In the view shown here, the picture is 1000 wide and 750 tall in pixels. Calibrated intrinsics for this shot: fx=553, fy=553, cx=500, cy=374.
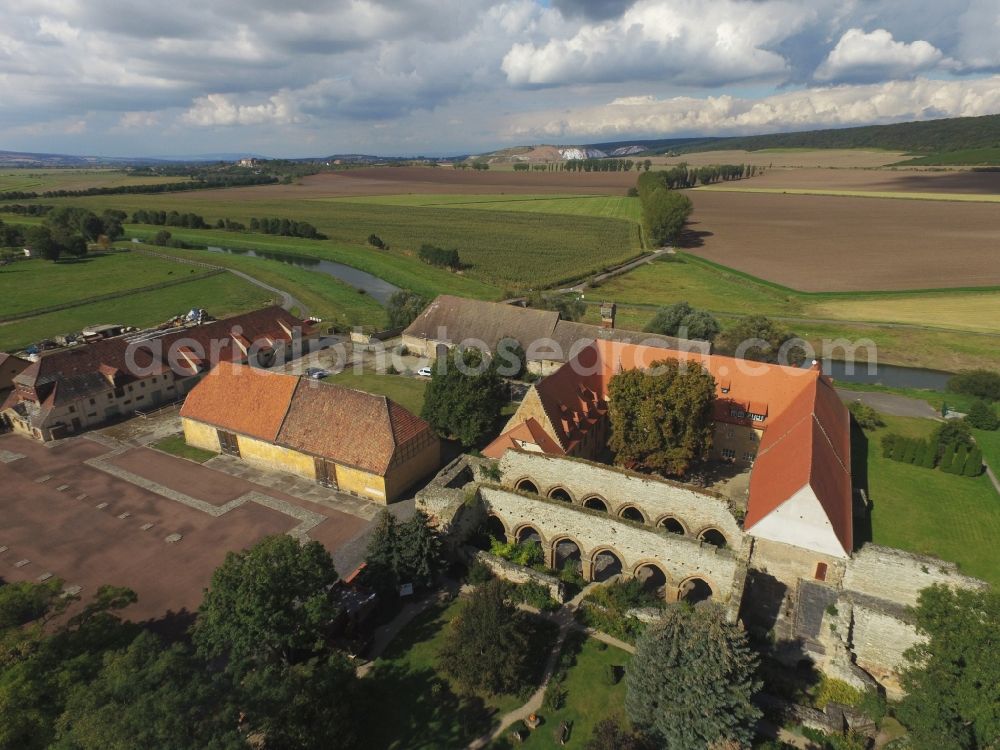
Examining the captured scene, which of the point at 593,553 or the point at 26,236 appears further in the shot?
the point at 26,236

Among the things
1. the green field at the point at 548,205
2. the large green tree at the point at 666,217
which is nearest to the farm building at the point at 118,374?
the large green tree at the point at 666,217

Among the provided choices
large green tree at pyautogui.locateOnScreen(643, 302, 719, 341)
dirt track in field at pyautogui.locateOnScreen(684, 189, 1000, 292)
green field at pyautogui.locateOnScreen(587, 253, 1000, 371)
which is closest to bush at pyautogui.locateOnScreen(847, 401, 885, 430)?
large green tree at pyautogui.locateOnScreen(643, 302, 719, 341)

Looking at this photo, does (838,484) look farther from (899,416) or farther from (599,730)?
(899,416)

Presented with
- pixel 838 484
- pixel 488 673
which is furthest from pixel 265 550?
pixel 838 484

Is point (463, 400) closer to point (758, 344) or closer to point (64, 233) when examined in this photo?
point (758, 344)

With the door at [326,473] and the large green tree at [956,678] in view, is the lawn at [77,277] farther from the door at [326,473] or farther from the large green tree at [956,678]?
the large green tree at [956,678]
